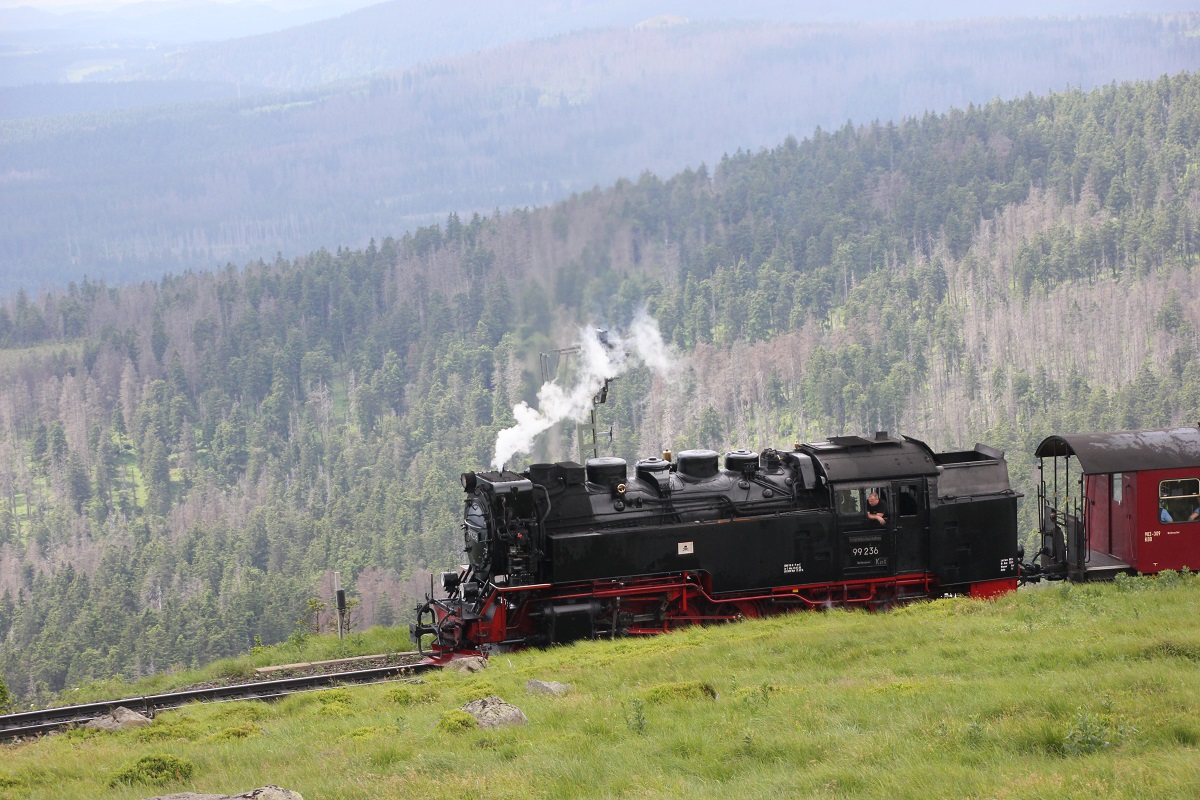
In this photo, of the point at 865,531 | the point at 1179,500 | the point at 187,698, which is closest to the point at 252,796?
the point at 187,698

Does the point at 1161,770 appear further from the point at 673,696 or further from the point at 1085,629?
the point at 1085,629

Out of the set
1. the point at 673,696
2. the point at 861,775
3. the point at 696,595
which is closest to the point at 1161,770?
the point at 861,775

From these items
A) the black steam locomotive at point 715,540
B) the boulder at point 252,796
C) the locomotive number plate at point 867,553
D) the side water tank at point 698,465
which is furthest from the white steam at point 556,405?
the boulder at point 252,796

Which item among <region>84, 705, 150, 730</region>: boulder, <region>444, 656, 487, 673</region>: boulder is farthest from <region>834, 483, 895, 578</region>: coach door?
<region>84, 705, 150, 730</region>: boulder

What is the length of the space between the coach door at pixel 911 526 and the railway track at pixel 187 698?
1212cm

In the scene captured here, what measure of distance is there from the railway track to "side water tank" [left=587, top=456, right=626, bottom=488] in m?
6.11

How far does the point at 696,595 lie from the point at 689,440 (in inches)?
5657

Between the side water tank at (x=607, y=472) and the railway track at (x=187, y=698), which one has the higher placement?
the side water tank at (x=607, y=472)

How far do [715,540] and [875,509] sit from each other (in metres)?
4.22

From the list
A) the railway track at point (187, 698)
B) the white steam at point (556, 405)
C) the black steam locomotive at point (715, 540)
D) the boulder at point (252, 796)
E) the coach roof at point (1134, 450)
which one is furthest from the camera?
the white steam at point (556, 405)

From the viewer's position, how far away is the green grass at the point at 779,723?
1438cm

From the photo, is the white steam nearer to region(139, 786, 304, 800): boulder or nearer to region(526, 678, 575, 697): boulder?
region(526, 678, 575, 697): boulder

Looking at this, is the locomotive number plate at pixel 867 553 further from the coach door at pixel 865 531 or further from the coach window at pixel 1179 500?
the coach window at pixel 1179 500

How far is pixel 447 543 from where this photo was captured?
151 m
